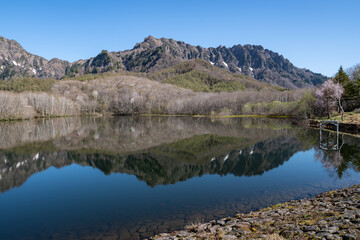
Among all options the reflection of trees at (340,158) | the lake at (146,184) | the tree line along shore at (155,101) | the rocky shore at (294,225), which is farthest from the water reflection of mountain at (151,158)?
the tree line along shore at (155,101)

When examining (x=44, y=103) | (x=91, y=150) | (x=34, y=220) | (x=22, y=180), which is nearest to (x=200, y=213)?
(x=34, y=220)

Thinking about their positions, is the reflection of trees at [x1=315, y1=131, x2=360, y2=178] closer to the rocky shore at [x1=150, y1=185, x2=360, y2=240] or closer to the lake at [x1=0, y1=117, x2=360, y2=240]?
the lake at [x1=0, y1=117, x2=360, y2=240]

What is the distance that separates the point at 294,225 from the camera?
8.15 metres

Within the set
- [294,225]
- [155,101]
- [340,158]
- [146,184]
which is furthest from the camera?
[155,101]

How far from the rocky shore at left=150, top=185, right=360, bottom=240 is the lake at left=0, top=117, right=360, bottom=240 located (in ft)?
5.92

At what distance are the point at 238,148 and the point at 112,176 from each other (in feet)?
60.5

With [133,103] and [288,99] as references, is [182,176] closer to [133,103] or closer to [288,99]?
[288,99]

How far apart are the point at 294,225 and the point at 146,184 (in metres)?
12.1

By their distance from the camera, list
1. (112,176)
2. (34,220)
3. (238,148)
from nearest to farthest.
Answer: (34,220) → (112,176) → (238,148)

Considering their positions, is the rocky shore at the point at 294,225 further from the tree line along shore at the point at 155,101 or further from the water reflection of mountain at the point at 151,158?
the tree line along shore at the point at 155,101

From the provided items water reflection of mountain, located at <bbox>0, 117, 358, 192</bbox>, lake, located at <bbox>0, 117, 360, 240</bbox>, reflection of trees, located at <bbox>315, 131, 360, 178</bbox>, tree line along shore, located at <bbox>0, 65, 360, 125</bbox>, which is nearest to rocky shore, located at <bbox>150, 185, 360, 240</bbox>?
lake, located at <bbox>0, 117, 360, 240</bbox>

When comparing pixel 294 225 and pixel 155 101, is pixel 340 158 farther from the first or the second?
pixel 155 101

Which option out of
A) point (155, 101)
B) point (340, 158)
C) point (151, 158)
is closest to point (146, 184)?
point (151, 158)

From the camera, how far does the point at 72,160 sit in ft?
89.1
